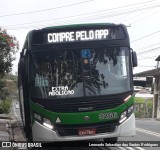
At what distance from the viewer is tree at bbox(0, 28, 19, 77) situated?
20520mm

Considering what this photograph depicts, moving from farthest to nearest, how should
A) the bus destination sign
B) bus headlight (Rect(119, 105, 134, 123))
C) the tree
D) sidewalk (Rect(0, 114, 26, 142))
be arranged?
the tree < sidewalk (Rect(0, 114, 26, 142)) < the bus destination sign < bus headlight (Rect(119, 105, 134, 123))

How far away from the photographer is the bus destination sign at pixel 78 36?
10180 millimetres

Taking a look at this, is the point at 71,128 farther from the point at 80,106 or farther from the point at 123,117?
the point at 123,117

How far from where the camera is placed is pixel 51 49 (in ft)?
33.0

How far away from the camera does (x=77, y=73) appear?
32.5ft

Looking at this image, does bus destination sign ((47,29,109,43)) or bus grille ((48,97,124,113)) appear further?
bus destination sign ((47,29,109,43))

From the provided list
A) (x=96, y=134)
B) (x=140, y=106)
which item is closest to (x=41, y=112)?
(x=96, y=134)

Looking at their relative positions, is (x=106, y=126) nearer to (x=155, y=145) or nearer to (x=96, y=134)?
(x=96, y=134)

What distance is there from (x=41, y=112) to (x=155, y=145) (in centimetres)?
412

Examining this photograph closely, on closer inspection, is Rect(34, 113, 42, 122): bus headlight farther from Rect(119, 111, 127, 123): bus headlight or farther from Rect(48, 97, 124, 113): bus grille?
Rect(119, 111, 127, 123): bus headlight

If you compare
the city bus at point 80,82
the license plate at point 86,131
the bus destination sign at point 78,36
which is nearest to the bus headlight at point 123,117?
the city bus at point 80,82

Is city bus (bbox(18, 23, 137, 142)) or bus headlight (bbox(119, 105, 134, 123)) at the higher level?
city bus (bbox(18, 23, 137, 142))

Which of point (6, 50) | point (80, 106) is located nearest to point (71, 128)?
point (80, 106)

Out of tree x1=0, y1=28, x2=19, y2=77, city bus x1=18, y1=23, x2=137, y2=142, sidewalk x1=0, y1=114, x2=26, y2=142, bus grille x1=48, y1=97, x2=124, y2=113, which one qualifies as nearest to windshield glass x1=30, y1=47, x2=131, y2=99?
city bus x1=18, y1=23, x2=137, y2=142
